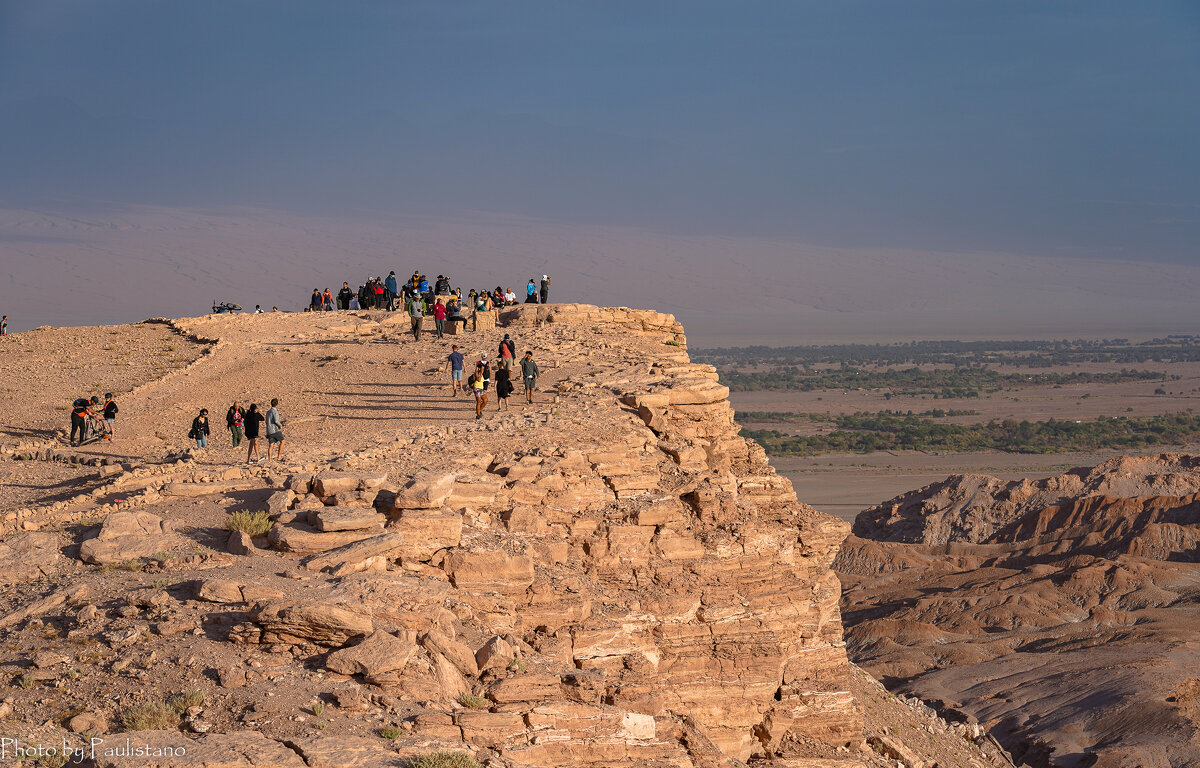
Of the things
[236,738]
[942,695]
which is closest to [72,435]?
A: [236,738]

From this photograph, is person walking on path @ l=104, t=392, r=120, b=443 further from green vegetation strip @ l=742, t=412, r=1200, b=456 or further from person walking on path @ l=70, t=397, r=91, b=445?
green vegetation strip @ l=742, t=412, r=1200, b=456

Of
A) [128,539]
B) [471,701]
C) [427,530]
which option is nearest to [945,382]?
[427,530]

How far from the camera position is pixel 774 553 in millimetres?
17719

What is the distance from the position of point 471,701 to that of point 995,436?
388ft

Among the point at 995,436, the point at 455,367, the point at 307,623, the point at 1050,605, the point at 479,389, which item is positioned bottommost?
the point at 1050,605

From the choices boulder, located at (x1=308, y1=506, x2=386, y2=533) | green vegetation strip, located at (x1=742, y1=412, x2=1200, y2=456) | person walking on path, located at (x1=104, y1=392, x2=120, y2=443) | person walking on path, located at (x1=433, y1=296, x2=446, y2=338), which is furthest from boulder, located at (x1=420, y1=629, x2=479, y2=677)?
green vegetation strip, located at (x1=742, y1=412, x2=1200, y2=456)

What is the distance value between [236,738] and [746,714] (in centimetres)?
962

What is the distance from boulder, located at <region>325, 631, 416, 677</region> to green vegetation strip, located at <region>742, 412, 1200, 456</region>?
101 metres

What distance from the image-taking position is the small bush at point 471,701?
10.0m

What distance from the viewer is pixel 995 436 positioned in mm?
118000

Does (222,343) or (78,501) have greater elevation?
(222,343)

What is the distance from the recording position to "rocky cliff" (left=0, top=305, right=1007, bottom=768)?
31.1 ft

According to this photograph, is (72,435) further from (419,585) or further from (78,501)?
(419,585)

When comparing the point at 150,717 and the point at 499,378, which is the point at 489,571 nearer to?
the point at 150,717
